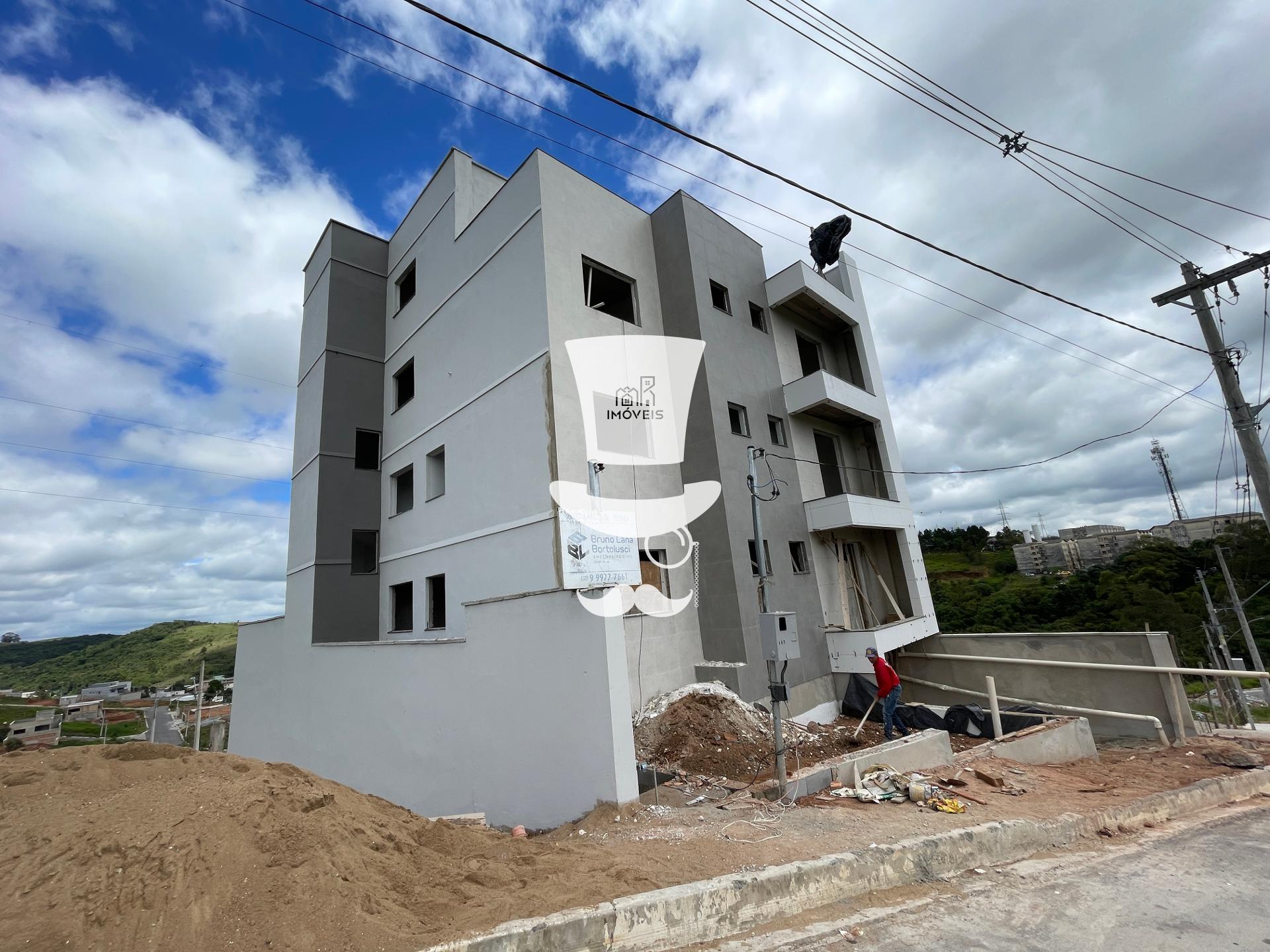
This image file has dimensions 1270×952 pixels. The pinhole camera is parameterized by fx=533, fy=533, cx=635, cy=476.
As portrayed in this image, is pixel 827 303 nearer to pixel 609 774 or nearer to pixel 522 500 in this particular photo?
pixel 522 500

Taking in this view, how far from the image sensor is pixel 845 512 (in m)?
13.2

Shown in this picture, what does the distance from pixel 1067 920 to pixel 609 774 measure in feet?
12.6

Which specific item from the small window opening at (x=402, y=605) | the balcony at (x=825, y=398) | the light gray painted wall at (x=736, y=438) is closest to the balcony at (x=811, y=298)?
the light gray painted wall at (x=736, y=438)

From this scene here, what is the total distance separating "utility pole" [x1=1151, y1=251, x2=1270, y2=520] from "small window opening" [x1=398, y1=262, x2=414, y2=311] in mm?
18676

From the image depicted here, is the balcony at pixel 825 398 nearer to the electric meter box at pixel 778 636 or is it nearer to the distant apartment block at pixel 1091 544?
the electric meter box at pixel 778 636

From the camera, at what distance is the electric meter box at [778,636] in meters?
6.55

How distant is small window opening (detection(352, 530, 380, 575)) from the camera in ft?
48.9

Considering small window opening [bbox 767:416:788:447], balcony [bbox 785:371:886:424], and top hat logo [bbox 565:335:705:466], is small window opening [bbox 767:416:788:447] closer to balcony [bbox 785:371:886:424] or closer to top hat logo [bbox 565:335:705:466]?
balcony [bbox 785:371:886:424]

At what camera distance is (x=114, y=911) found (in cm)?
264

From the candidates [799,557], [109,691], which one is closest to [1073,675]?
[799,557]

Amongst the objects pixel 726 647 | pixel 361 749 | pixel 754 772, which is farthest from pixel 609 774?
pixel 361 749

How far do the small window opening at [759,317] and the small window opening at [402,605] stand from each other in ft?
38.1

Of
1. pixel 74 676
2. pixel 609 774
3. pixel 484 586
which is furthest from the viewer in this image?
pixel 74 676

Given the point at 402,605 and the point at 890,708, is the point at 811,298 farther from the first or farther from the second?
the point at 402,605
